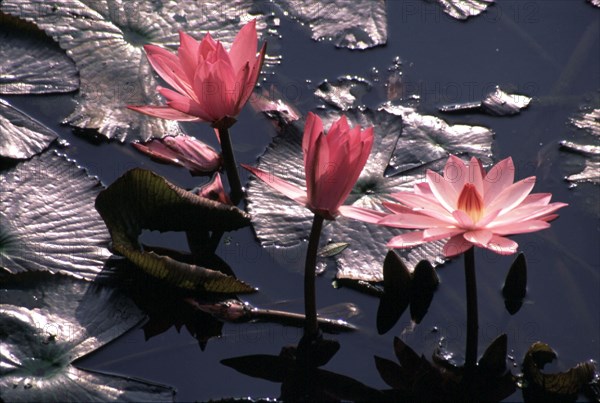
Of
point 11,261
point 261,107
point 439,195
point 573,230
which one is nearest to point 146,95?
point 261,107

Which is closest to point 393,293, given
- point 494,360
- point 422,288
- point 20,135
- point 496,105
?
point 422,288

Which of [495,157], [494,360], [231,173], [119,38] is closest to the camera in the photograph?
[494,360]

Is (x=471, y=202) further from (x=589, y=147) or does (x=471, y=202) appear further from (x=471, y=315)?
(x=589, y=147)

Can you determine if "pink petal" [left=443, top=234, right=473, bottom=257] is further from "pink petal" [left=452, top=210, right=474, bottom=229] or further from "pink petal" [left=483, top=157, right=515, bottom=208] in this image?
"pink petal" [left=483, top=157, right=515, bottom=208]

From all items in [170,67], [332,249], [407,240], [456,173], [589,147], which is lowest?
[332,249]

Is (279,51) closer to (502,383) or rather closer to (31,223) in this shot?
(31,223)

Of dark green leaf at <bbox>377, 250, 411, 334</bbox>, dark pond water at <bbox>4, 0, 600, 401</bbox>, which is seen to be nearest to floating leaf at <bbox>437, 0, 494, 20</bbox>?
dark pond water at <bbox>4, 0, 600, 401</bbox>
